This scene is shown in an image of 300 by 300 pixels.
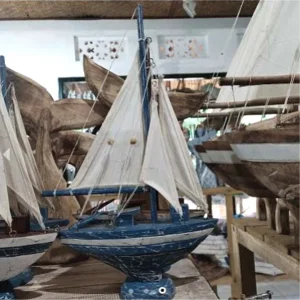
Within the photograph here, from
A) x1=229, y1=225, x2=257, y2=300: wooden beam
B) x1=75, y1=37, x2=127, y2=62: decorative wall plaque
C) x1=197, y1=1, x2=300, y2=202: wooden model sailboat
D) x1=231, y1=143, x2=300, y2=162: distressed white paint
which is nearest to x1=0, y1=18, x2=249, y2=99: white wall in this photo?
x1=75, y1=37, x2=127, y2=62: decorative wall plaque

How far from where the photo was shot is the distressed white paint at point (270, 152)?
1.75 feet

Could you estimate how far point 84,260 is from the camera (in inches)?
32.6

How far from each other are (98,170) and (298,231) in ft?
1.08

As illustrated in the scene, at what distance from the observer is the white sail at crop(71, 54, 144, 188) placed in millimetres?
620

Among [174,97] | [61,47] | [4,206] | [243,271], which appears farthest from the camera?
[61,47]

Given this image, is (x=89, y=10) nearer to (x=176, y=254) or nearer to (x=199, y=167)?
(x=199, y=167)

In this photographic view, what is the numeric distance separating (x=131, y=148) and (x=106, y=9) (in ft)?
3.93

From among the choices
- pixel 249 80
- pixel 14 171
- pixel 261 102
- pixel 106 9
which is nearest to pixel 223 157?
pixel 261 102

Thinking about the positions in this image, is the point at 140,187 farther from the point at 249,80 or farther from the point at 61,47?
the point at 61,47

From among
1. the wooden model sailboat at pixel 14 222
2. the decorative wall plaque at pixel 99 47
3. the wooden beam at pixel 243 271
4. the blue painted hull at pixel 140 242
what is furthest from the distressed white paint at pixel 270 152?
the decorative wall plaque at pixel 99 47

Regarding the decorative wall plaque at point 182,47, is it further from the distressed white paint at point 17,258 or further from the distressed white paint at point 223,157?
the distressed white paint at point 17,258

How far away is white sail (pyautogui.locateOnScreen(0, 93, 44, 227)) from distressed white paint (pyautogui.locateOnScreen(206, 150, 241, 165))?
0.32 m

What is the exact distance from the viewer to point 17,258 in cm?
55

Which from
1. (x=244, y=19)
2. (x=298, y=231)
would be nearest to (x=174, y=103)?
(x=298, y=231)
